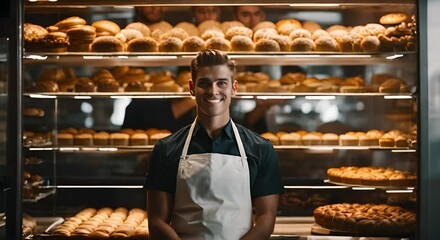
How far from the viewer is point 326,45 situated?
444 centimetres

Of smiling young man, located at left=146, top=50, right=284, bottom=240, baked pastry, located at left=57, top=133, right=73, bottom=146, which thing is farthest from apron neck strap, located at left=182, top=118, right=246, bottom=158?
baked pastry, located at left=57, top=133, right=73, bottom=146

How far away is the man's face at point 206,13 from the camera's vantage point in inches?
190

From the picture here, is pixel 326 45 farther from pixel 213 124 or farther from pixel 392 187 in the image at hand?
pixel 213 124

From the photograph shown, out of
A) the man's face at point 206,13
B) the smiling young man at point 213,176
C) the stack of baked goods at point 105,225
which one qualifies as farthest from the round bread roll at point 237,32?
the stack of baked goods at point 105,225

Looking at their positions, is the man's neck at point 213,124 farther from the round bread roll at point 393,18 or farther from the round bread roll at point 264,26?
the round bread roll at point 393,18

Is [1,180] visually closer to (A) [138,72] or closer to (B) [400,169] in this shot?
(A) [138,72]

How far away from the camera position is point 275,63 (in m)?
4.88

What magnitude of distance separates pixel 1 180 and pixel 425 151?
8.26ft

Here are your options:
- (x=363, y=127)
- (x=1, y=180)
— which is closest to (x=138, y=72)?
(x=1, y=180)

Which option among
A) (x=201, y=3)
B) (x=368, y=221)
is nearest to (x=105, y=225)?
(x=201, y=3)

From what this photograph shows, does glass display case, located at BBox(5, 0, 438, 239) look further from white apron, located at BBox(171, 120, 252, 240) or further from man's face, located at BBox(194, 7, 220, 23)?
white apron, located at BBox(171, 120, 252, 240)

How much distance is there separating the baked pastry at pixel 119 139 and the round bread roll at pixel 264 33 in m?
1.12

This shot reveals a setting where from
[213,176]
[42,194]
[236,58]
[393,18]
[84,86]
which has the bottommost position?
[42,194]

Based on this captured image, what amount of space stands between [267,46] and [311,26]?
581 mm
